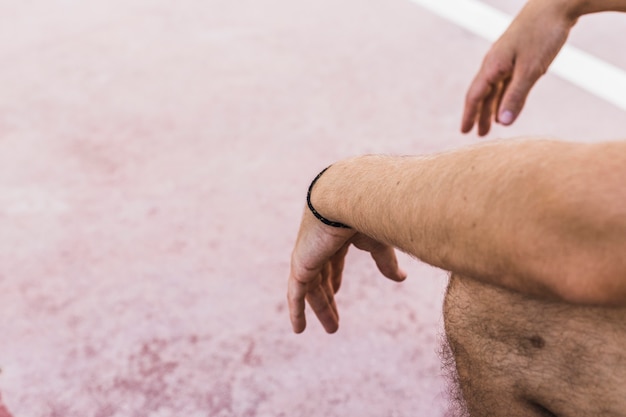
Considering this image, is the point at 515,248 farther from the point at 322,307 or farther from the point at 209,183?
the point at 209,183

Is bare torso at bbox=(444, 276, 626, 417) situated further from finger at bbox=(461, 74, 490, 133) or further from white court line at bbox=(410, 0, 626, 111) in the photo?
white court line at bbox=(410, 0, 626, 111)

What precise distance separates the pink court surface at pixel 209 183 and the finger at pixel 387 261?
0.27 metres

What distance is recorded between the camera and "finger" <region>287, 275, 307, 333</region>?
→ 3.12 feet

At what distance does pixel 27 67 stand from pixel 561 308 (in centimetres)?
217

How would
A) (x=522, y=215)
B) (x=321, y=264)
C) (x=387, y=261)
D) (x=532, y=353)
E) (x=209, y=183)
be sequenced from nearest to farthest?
(x=522, y=215) → (x=532, y=353) → (x=321, y=264) → (x=387, y=261) → (x=209, y=183)

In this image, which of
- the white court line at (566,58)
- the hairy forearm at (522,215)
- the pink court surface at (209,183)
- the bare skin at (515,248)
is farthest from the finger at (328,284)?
the white court line at (566,58)

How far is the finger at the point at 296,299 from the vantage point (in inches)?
37.5

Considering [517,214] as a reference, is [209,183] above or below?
below

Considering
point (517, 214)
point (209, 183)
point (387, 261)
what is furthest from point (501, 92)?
point (209, 183)

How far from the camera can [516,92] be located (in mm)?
1109

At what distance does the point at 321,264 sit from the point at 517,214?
1.49ft

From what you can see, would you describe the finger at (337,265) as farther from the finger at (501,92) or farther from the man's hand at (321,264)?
the finger at (501,92)

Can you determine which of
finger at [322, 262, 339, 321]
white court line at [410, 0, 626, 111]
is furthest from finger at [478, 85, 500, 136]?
white court line at [410, 0, 626, 111]

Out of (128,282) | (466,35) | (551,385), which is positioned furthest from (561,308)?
(466,35)
